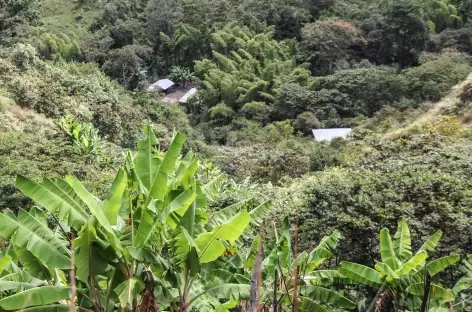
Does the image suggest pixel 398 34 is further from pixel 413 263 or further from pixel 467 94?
pixel 413 263

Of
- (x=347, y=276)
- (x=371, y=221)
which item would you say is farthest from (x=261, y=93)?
(x=347, y=276)

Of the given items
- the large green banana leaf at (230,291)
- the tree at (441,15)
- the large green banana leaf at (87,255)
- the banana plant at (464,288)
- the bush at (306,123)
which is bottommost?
the bush at (306,123)

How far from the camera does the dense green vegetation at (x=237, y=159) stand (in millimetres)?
3684

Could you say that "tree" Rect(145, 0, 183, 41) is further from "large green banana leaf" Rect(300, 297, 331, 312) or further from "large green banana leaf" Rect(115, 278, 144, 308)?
"large green banana leaf" Rect(115, 278, 144, 308)

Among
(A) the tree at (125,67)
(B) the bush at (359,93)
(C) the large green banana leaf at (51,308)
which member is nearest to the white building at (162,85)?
(A) the tree at (125,67)

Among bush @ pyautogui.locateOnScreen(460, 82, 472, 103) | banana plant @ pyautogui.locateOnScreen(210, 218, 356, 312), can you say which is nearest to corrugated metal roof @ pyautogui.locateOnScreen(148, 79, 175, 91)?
bush @ pyautogui.locateOnScreen(460, 82, 472, 103)

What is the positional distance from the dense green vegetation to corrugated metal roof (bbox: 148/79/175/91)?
2.39ft

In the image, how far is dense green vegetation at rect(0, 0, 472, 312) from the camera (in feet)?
12.1

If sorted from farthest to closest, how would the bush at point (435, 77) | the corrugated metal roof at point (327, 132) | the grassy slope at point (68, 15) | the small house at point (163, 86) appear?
the grassy slope at point (68, 15) < the small house at point (163, 86) < the corrugated metal roof at point (327, 132) < the bush at point (435, 77)

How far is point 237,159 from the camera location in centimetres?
1684

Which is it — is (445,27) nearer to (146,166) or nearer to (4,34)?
(4,34)

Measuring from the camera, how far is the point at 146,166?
428 centimetres

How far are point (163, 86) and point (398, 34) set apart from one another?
15681mm

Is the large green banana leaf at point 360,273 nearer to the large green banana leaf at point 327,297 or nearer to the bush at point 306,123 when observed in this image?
the large green banana leaf at point 327,297
